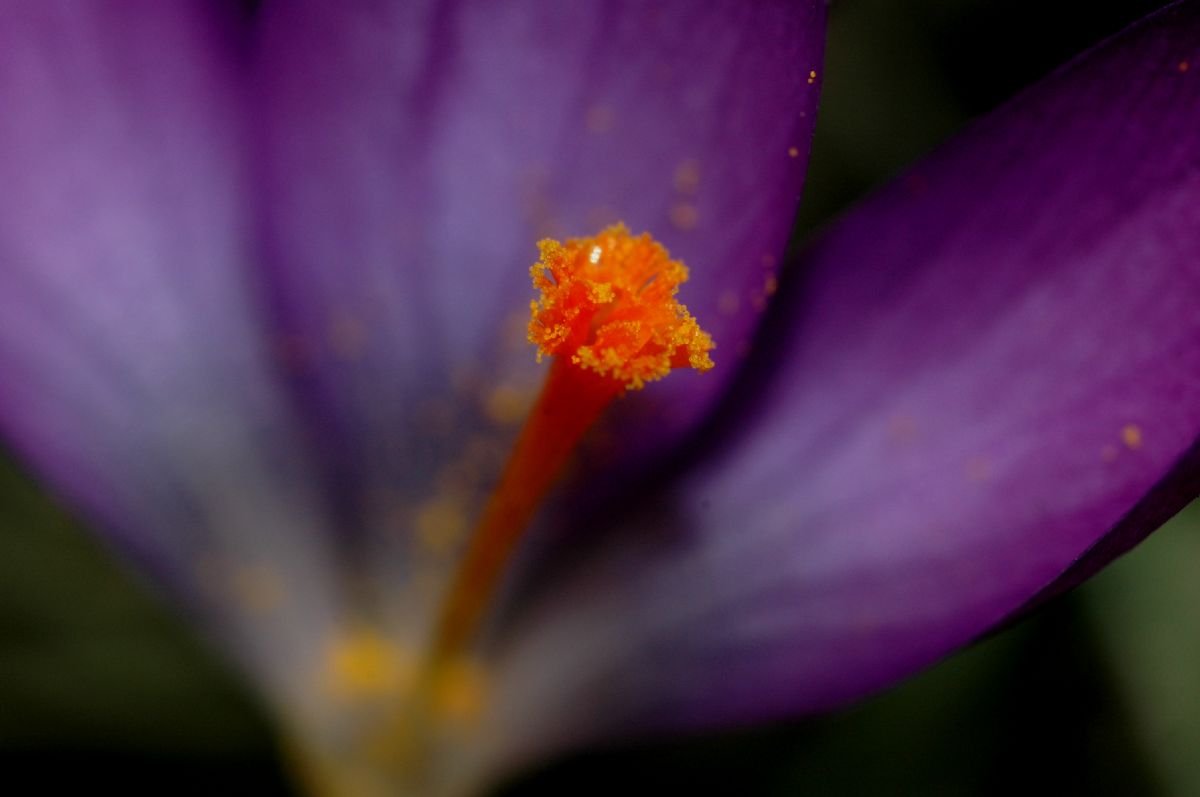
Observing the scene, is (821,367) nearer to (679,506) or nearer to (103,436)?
(679,506)

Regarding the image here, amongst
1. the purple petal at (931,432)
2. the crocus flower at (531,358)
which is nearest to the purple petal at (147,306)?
the crocus flower at (531,358)

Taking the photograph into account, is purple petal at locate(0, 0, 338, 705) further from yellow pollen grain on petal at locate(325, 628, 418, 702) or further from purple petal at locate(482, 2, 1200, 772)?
purple petal at locate(482, 2, 1200, 772)

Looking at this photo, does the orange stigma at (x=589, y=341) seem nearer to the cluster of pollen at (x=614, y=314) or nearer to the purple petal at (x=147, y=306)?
the cluster of pollen at (x=614, y=314)

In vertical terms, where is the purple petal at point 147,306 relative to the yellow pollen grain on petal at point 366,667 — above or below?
above

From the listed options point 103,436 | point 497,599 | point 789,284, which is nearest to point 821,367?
point 789,284

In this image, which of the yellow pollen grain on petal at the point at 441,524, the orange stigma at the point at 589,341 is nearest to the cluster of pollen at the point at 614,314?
the orange stigma at the point at 589,341

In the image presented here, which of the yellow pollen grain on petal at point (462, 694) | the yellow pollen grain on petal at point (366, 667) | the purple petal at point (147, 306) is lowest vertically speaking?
the yellow pollen grain on petal at point (462, 694)

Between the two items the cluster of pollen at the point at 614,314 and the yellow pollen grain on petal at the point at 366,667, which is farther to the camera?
the yellow pollen grain on petal at the point at 366,667
